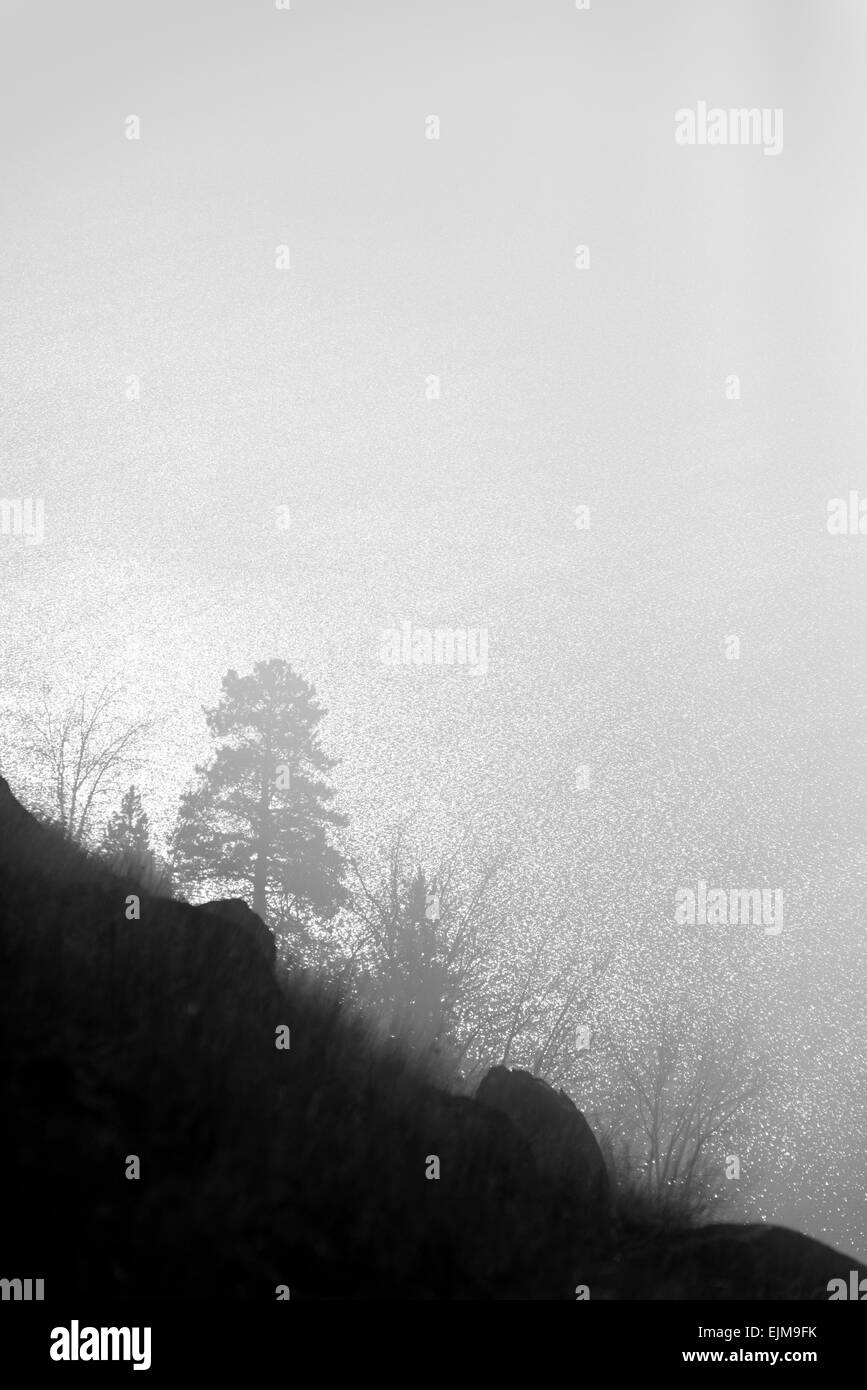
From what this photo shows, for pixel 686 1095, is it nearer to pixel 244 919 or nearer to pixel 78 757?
pixel 78 757

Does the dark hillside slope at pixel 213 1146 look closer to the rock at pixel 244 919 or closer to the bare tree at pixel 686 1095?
the rock at pixel 244 919

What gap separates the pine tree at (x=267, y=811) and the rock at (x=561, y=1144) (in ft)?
74.2

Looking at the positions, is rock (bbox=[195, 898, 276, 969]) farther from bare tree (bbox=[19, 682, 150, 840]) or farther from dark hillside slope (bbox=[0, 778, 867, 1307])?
bare tree (bbox=[19, 682, 150, 840])

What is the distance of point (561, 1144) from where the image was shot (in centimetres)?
888

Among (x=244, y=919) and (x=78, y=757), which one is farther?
(x=78, y=757)

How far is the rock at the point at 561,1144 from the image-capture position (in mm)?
7676

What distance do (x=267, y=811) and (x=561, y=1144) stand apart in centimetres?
2676

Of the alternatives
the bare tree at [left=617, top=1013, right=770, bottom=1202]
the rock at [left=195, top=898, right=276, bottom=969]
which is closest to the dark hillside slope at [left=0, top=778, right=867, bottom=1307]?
the rock at [left=195, top=898, right=276, bottom=969]

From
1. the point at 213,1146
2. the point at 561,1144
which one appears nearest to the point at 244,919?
the point at 213,1146

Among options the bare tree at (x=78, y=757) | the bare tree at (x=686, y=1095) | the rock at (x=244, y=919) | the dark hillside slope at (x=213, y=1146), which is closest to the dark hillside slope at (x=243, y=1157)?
the dark hillside slope at (x=213, y=1146)

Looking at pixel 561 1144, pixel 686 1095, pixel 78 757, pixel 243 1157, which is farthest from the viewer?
pixel 686 1095

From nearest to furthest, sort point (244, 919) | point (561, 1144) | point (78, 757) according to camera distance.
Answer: point (561, 1144), point (244, 919), point (78, 757)
